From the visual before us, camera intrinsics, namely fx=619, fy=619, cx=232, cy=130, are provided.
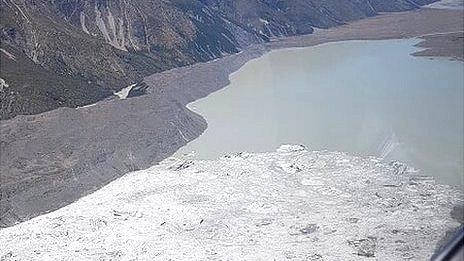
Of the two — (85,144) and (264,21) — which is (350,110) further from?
(264,21)

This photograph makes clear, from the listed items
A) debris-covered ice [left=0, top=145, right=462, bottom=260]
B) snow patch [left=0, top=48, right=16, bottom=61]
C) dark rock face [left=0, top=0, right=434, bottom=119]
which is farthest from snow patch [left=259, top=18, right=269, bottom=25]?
debris-covered ice [left=0, top=145, right=462, bottom=260]

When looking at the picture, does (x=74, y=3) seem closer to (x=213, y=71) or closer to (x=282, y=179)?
(x=213, y=71)

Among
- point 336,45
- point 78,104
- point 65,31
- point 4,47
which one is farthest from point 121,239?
point 336,45

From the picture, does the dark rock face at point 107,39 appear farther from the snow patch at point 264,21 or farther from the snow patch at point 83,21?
the snow patch at point 264,21

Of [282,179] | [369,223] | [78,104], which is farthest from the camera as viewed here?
[78,104]

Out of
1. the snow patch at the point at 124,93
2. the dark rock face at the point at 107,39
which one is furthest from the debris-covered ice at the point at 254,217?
the snow patch at the point at 124,93
